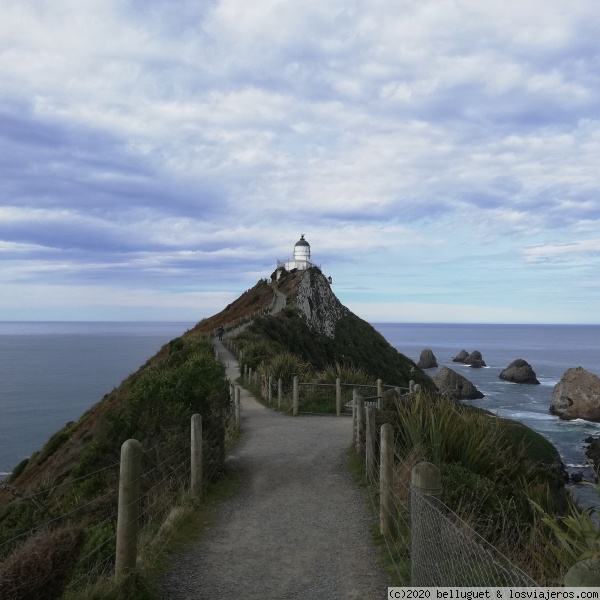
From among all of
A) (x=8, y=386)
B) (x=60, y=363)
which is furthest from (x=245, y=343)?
(x=60, y=363)

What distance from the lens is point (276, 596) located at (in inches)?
208

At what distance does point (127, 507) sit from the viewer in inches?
205

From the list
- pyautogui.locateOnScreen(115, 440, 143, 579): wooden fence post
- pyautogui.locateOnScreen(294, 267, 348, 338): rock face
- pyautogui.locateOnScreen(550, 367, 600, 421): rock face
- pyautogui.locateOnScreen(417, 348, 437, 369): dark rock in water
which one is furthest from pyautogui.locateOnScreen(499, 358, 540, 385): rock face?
pyautogui.locateOnScreen(115, 440, 143, 579): wooden fence post

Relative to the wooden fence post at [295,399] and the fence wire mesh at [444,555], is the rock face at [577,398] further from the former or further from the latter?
the fence wire mesh at [444,555]

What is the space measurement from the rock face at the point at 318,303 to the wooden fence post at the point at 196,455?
39.0 meters

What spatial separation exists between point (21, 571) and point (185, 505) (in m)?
2.67

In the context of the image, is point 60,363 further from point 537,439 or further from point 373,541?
point 373,541

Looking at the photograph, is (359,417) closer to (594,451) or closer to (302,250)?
(594,451)

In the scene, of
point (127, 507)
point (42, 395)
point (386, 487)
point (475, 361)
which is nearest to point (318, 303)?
point (42, 395)

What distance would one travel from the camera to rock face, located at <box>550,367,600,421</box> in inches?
1913

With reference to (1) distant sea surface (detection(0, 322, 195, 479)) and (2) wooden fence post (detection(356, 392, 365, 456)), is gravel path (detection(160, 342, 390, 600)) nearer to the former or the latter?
(2) wooden fence post (detection(356, 392, 365, 456))

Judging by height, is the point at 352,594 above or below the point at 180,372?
below

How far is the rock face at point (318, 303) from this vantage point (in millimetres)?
50688

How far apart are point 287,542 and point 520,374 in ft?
258
